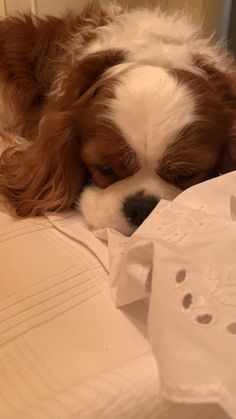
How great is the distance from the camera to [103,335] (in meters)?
0.82

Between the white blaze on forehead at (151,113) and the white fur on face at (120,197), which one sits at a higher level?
the white blaze on forehead at (151,113)

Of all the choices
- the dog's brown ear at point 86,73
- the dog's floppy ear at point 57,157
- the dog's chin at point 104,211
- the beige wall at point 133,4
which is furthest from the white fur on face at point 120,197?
the beige wall at point 133,4

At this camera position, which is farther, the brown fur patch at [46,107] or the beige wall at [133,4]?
the beige wall at [133,4]

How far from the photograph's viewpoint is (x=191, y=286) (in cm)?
74

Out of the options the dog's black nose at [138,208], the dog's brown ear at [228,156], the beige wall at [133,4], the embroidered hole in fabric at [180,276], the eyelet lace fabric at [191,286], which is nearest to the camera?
the eyelet lace fabric at [191,286]

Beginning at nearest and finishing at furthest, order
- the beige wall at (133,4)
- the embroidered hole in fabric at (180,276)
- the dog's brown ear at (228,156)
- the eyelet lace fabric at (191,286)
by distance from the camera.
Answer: the eyelet lace fabric at (191,286) → the embroidered hole in fabric at (180,276) → the dog's brown ear at (228,156) → the beige wall at (133,4)

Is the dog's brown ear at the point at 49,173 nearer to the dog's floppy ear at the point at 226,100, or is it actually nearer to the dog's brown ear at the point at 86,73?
the dog's brown ear at the point at 86,73

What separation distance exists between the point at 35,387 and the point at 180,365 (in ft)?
0.64

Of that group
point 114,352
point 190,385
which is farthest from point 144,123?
point 190,385

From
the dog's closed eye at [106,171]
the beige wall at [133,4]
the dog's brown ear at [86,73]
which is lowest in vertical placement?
the dog's closed eye at [106,171]

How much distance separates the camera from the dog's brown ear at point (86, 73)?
135 centimetres

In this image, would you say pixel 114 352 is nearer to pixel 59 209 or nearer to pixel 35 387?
pixel 35 387

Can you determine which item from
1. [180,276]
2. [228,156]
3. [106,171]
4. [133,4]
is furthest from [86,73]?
[133,4]

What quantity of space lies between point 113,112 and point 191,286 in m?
0.55
